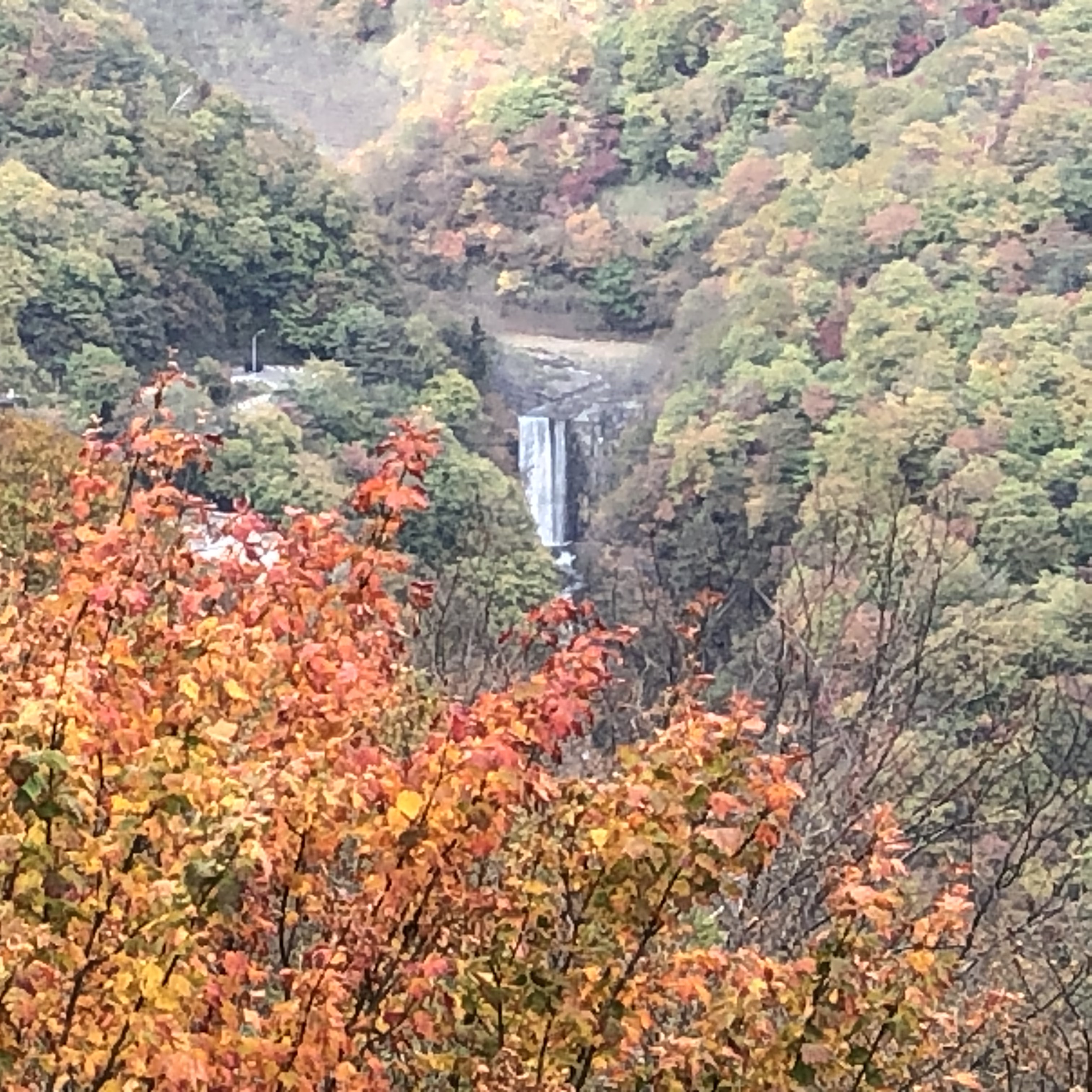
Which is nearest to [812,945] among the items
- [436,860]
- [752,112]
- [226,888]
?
[436,860]

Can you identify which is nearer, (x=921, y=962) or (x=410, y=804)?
(x=410, y=804)

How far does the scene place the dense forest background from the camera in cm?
1267

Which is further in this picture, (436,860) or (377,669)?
(377,669)

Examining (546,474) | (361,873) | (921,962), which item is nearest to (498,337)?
(546,474)

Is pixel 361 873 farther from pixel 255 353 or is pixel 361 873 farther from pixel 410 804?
pixel 255 353

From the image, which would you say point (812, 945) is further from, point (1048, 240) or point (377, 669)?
point (1048, 240)

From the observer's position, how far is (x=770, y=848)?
2324mm

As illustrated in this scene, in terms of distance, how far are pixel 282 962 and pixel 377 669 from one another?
0.60 meters

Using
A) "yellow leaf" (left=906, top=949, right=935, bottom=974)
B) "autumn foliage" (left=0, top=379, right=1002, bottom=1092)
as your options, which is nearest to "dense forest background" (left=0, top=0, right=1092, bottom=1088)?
"autumn foliage" (left=0, top=379, right=1002, bottom=1092)

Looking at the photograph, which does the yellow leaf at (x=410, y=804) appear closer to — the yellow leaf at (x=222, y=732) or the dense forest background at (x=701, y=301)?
the yellow leaf at (x=222, y=732)

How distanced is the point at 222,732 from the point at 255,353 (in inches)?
808

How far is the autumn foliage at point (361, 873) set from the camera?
6.28ft

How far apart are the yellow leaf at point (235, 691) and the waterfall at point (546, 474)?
1916cm

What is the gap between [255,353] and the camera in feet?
72.4
